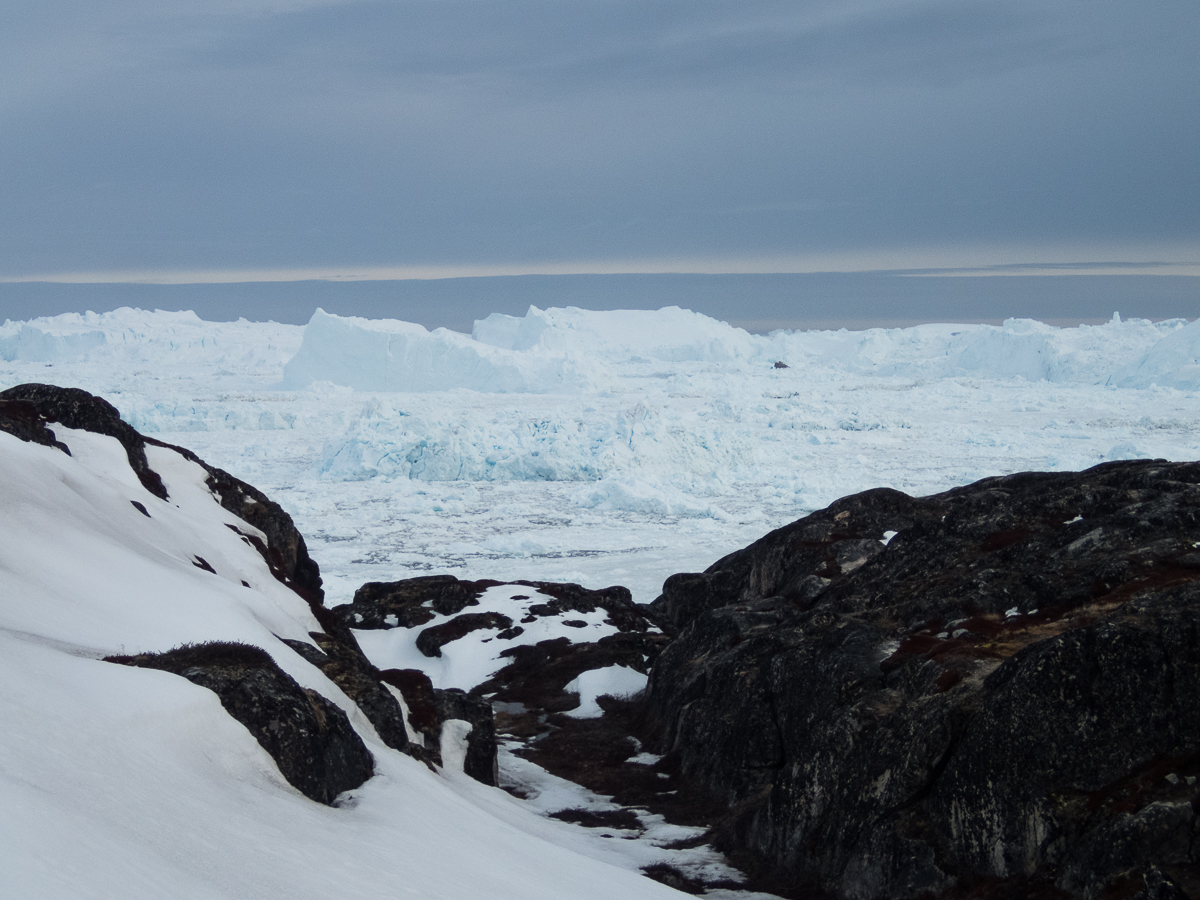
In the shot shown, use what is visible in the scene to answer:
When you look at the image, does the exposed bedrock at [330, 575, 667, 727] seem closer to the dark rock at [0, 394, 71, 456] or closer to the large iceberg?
the dark rock at [0, 394, 71, 456]

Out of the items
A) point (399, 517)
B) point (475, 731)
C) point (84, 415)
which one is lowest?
point (475, 731)

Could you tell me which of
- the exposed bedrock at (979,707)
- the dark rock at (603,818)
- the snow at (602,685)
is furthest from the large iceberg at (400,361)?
the dark rock at (603,818)

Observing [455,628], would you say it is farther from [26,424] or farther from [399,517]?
[399,517]

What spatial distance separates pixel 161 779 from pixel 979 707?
12088 millimetres

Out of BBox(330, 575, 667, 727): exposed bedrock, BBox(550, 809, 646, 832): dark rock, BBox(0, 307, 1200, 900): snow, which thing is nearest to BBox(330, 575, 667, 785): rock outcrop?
BBox(330, 575, 667, 727): exposed bedrock

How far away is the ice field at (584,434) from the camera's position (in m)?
65.3

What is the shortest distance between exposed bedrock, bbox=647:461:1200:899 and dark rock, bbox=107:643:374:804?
845 cm

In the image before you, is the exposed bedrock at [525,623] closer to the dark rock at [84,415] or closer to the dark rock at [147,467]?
the dark rock at [147,467]

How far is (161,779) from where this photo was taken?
909 cm

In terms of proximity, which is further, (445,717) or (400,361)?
(400,361)

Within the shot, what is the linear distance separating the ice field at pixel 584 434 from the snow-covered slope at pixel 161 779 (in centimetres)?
3405

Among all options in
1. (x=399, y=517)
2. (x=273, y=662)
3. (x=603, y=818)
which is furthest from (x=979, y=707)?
(x=399, y=517)

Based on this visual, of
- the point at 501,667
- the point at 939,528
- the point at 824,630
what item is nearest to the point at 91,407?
the point at 501,667

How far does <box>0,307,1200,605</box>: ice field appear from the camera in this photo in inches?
2571
